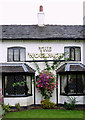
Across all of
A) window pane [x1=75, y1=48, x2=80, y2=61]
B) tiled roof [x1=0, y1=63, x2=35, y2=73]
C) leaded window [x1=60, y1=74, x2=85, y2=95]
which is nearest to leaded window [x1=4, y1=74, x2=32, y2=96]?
tiled roof [x1=0, y1=63, x2=35, y2=73]

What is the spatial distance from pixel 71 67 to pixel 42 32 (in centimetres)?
→ 388

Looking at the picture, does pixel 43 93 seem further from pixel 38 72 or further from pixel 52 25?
pixel 52 25

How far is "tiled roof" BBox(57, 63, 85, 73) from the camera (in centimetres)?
1557

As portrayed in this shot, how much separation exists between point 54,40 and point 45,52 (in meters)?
1.20

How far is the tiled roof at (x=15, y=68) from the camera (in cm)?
1510

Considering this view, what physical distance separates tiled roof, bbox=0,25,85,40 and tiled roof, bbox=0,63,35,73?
6.85 ft

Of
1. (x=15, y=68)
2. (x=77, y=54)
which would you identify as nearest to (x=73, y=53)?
(x=77, y=54)

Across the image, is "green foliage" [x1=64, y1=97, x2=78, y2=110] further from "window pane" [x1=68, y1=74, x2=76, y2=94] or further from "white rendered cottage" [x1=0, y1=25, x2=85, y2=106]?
"window pane" [x1=68, y1=74, x2=76, y2=94]

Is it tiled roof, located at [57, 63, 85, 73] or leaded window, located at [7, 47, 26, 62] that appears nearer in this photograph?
tiled roof, located at [57, 63, 85, 73]

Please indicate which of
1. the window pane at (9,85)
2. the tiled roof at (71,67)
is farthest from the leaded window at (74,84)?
the window pane at (9,85)

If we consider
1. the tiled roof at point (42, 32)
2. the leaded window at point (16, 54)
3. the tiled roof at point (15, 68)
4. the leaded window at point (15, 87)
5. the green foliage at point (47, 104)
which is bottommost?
the green foliage at point (47, 104)

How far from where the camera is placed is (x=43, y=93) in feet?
52.1

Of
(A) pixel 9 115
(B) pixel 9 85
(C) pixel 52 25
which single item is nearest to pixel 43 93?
(B) pixel 9 85

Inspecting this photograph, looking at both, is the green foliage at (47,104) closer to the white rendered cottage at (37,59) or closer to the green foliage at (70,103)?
the green foliage at (70,103)
